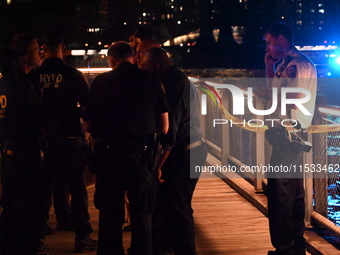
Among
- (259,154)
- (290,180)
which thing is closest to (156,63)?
(290,180)

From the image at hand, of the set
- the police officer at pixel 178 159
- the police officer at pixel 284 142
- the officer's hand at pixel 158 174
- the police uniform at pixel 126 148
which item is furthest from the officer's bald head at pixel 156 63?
the police officer at pixel 284 142

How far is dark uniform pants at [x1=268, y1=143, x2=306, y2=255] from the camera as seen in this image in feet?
18.1

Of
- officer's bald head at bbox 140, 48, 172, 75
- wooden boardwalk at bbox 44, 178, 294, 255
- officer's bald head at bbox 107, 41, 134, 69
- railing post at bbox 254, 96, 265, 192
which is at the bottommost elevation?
wooden boardwalk at bbox 44, 178, 294, 255

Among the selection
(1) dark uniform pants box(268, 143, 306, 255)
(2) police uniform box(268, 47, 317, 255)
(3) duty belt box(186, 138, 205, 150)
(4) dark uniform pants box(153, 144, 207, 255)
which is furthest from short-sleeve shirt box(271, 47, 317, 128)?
(4) dark uniform pants box(153, 144, 207, 255)

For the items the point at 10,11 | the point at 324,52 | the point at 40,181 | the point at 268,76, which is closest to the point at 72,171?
the point at 40,181

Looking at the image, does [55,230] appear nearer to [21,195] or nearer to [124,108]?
[21,195]

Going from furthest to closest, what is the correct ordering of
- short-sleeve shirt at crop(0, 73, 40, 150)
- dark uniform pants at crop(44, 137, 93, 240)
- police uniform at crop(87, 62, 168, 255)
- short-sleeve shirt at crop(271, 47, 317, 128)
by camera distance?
dark uniform pants at crop(44, 137, 93, 240) < short-sleeve shirt at crop(271, 47, 317, 128) < short-sleeve shirt at crop(0, 73, 40, 150) < police uniform at crop(87, 62, 168, 255)

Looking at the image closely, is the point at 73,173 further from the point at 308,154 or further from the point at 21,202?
the point at 308,154

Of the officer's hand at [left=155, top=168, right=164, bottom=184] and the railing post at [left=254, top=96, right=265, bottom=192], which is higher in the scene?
the officer's hand at [left=155, top=168, right=164, bottom=184]

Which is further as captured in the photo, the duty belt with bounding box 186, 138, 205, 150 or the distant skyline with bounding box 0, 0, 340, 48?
the distant skyline with bounding box 0, 0, 340, 48

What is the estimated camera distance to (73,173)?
6.29 m

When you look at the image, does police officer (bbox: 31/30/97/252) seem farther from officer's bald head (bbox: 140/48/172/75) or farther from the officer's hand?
the officer's hand

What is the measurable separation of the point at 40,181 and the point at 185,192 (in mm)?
1259

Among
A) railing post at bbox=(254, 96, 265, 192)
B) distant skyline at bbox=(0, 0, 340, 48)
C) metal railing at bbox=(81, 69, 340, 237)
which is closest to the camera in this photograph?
metal railing at bbox=(81, 69, 340, 237)
